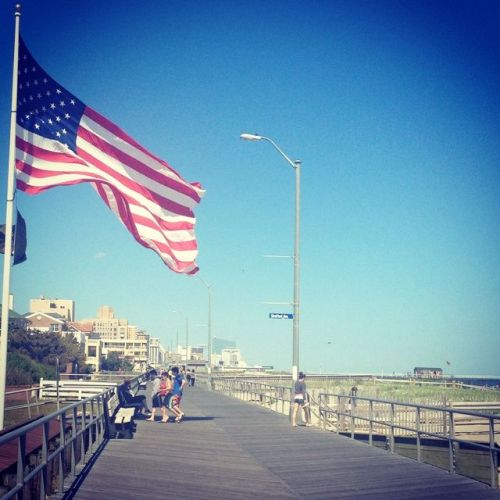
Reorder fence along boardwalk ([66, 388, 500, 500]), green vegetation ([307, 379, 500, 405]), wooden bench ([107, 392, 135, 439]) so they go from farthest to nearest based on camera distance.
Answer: green vegetation ([307, 379, 500, 405]) < wooden bench ([107, 392, 135, 439]) < fence along boardwalk ([66, 388, 500, 500])

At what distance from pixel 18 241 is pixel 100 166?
94.7 inches

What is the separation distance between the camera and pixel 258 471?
1226 centimetres

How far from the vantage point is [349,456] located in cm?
1438

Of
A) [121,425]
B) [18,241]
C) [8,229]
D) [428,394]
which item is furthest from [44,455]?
[428,394]

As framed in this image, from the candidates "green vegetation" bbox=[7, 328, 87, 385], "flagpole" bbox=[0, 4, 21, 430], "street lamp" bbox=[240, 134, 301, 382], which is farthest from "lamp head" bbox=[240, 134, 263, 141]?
"green vegetation" bbox=[7, 328, 87, 385]

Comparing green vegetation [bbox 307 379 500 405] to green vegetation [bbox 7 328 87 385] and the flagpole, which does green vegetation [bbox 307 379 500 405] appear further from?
green vegetation [bbox 7 328 87 385]

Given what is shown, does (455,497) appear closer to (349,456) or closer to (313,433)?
(349,456)

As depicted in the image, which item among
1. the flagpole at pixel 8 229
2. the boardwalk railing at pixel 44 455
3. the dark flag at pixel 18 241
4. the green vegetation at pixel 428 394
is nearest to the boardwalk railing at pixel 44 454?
the boardwalk railing at pixel 44 455

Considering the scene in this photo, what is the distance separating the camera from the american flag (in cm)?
1288

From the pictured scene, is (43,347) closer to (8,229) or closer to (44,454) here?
(8,229)

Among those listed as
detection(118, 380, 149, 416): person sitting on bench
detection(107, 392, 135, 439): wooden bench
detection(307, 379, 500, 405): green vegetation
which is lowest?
detection(307, 379, 500, 405): green vegetation

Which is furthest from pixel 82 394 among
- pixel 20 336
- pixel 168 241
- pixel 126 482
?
pixel 20 336

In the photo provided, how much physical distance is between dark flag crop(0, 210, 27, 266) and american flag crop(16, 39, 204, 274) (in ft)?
2.66

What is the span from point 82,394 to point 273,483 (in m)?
30.4
